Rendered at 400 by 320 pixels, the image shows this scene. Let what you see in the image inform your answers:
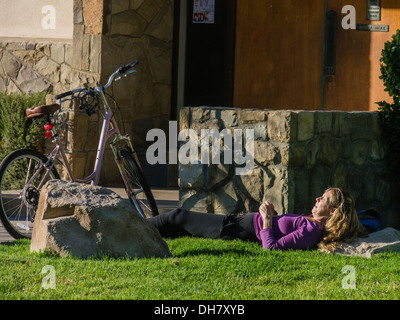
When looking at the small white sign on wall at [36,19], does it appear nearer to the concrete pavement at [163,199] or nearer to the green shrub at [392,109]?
the concrete pavement at [163,199]

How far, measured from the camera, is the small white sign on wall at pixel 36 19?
421 inches

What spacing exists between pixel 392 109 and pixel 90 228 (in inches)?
145

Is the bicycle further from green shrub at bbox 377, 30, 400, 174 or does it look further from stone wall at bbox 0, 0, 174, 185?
green shrub at bbox 377, 30, 400, 174

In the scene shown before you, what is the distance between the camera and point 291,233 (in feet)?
21.1

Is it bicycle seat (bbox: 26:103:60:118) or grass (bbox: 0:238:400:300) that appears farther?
bicycle seat (bbox: 26:103:60:118)

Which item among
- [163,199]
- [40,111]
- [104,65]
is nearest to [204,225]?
[40,111]

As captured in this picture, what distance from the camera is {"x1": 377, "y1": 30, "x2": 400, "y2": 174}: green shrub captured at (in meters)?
7.77

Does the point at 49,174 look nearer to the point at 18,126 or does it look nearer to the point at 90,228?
the point at 90,228

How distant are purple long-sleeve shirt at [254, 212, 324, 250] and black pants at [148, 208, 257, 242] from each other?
0.74 feet

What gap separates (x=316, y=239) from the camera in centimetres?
648

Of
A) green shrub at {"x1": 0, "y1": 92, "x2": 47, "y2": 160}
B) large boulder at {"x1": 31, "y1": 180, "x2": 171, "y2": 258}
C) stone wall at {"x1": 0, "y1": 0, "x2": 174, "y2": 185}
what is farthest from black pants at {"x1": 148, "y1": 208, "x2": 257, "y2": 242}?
green shrub at {"x1": 0, "y1": 92, "x2": 47, "y2": 160}
